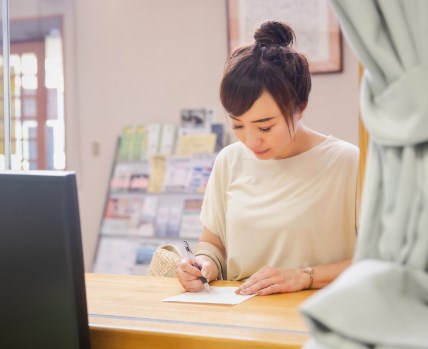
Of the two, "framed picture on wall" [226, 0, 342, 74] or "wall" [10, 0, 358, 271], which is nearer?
"framed picture on wall" [226, 0, 342, 74]

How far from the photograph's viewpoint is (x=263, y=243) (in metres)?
2.10

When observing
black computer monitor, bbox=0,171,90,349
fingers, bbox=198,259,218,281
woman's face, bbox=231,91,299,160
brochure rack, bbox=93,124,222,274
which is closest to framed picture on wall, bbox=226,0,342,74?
brochure rack, bbox=93,124,222,274

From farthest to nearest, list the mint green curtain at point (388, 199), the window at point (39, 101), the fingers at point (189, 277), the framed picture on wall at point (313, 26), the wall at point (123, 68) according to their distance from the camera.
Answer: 1. the window at point (39, 101)
2. the wall at point (123, 68)
3. the framed picture on wall at point (313, 26)
4. the fingers at point (189, 277)
5. the mint green curtain at point (388, 199)

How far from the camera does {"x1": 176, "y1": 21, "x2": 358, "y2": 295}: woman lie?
1.96 metres

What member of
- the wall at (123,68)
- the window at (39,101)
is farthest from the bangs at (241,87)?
the window at (39,101)

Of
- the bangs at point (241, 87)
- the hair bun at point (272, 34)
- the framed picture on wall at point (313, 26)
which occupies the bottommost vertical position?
the bangs at point (241, 87)

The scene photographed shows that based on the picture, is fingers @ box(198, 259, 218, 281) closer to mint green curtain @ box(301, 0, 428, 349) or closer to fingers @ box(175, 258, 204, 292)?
fingers @ box(175, 258, 204, 292)

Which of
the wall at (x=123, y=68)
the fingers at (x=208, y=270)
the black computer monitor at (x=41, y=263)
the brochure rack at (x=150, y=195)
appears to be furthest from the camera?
the wall at (x=123, y=68)

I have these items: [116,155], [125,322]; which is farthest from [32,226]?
[116,155]

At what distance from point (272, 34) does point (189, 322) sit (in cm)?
103

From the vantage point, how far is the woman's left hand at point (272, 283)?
172 cm

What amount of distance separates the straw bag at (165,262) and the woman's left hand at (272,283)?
365 mm

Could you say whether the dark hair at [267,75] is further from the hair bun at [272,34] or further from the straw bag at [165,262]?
the straw bag at [165,262]

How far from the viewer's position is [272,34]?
209 centimetres
